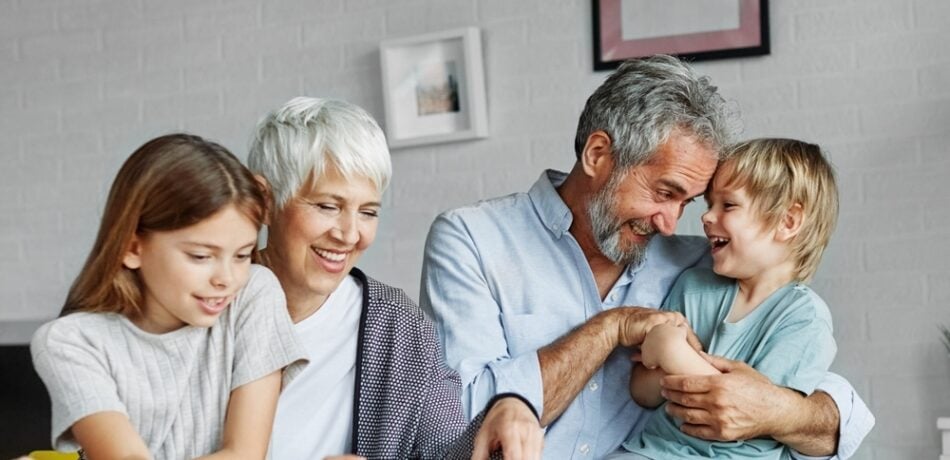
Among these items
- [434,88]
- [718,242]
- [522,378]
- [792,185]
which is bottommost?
[522,378]

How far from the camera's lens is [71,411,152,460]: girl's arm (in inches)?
71.0

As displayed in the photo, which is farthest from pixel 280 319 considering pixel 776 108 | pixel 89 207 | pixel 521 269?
pixel 89 207

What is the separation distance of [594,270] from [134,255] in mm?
1145

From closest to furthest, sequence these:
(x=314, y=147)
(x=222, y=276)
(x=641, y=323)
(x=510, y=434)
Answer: (x=222, y=276) < (x=510, y=434) < (x=314, y=147) < (x=641, y=323)

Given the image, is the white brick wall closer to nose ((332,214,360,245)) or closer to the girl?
nose ((332,214,360,245))

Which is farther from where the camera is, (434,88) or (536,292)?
(434,88)

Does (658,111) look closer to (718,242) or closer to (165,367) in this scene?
(718,242)

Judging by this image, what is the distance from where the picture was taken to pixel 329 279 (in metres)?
2.21

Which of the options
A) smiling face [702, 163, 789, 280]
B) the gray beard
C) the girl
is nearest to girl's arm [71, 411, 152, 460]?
the girl

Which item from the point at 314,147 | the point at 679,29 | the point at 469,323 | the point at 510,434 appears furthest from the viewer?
the point at 679,29

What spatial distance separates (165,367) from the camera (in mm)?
1940

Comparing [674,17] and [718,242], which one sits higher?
[674,17]

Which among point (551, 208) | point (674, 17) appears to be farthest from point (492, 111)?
point (551, 208)

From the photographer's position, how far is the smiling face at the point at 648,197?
2605mm
